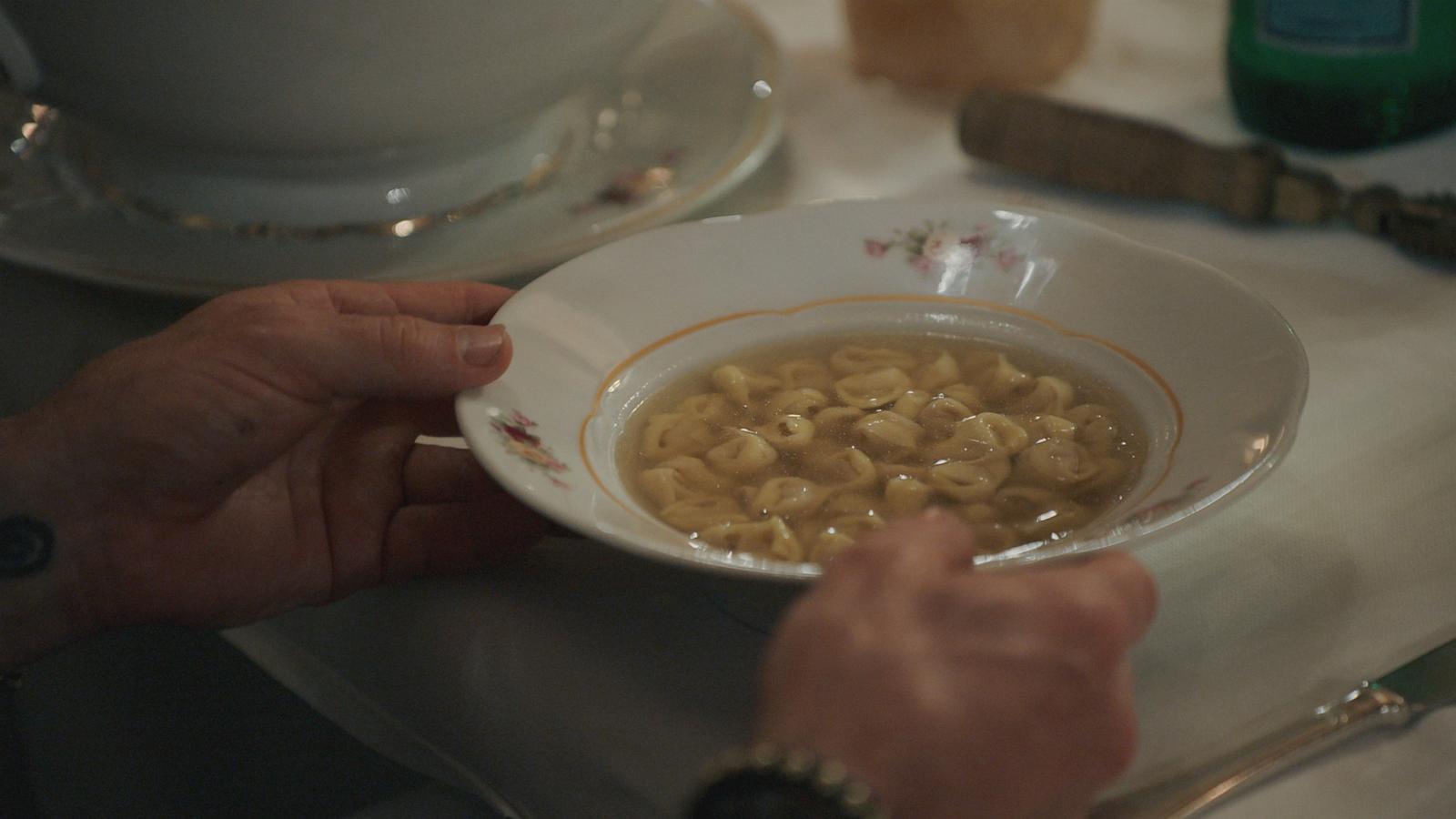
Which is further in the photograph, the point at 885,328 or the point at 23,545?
the point at 885,328

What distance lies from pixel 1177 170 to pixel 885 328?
32 cm

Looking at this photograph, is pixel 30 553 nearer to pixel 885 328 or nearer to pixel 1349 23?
pixel 885 328

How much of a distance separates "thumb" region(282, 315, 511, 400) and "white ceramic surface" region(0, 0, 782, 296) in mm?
237

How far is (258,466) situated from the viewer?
0.71 m

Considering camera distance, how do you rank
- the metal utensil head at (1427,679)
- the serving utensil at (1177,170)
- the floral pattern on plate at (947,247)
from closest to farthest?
1. the metal utensil head at (1427,679)
2. the floral pattern on plate at (947,247)
3. the serving utensil at (1177,170)

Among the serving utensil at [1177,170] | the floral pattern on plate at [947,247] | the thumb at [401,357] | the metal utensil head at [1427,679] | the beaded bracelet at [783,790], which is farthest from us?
the serving utensil at [1177,170]

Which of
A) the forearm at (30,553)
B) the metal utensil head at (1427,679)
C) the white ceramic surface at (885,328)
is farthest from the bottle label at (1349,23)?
the forearm at (30,553)

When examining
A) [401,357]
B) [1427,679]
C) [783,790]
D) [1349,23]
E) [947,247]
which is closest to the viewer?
[783,790]

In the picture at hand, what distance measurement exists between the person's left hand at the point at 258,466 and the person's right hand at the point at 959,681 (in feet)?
0.78

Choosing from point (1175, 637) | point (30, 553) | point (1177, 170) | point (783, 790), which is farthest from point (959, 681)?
point (1177, 170)

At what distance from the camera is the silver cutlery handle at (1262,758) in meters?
0.50

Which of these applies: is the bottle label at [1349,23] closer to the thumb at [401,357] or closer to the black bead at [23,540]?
the thumb at [401,357]

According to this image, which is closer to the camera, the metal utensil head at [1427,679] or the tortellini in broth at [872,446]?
the metal utensil head at [1427,679]

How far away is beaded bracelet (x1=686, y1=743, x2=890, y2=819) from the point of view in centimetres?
42
